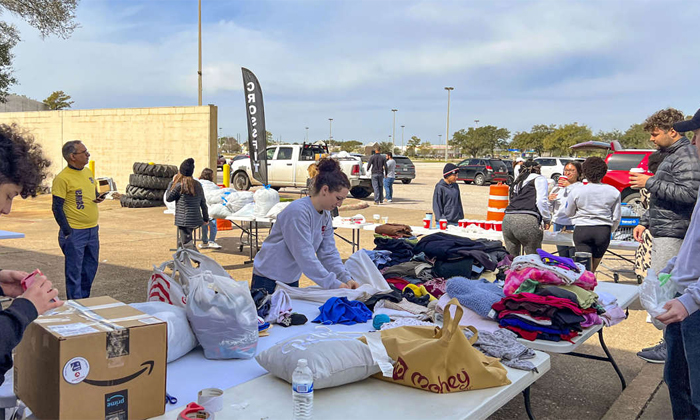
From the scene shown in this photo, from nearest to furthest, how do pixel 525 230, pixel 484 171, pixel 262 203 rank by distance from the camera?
1. pixel 525 230
2. pixel 262 203
3. pixel 484 171

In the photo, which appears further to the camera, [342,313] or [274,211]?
[274,211]

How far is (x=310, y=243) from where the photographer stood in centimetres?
390

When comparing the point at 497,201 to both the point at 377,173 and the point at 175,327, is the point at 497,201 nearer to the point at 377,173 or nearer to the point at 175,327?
the point at 175,327

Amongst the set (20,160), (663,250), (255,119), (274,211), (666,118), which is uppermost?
A: (255,119)

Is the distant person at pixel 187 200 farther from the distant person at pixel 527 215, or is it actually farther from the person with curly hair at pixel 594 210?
the person with curly hair at pixel 594 210

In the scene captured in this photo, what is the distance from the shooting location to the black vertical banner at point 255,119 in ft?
47.8

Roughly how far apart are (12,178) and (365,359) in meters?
1.54

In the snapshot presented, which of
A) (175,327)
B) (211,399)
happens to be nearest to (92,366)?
(211,399)

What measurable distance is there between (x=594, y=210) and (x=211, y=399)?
512cm

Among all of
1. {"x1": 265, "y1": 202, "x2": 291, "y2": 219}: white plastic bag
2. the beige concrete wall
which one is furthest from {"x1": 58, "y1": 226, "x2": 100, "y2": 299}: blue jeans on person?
the beige concrete wall

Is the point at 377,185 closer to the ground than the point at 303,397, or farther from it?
farther from it

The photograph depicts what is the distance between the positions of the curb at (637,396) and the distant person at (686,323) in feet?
2.64

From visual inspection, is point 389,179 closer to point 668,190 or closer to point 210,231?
point 210,231

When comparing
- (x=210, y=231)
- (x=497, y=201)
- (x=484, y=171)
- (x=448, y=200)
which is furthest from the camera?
(x=484, y=171)
